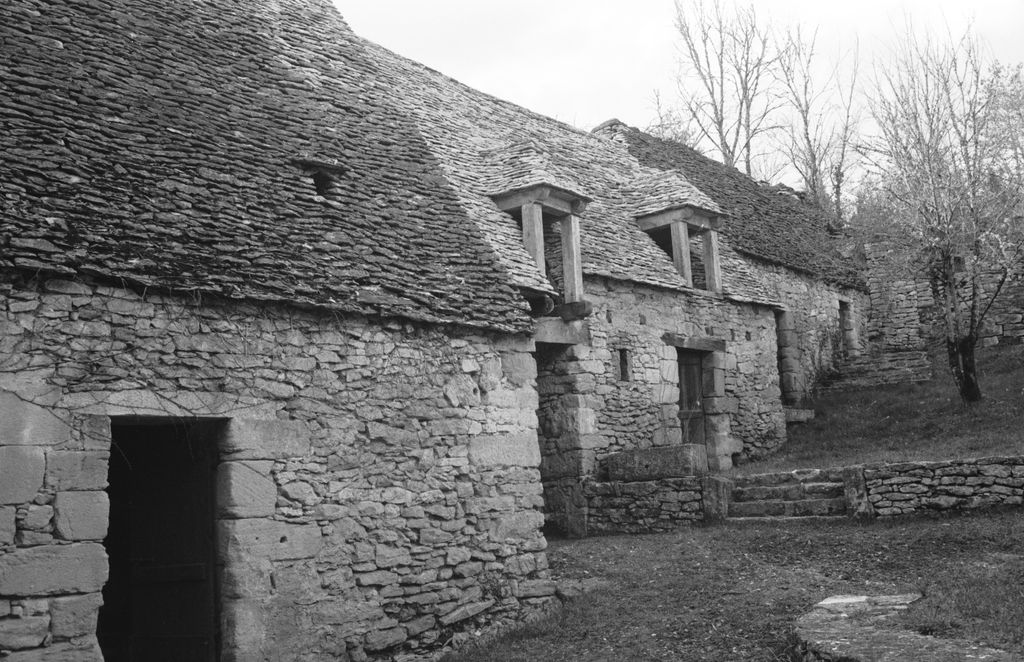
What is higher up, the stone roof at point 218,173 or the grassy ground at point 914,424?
the stone roof at point 218,173

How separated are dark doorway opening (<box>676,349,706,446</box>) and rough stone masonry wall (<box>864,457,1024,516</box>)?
4.51 meters

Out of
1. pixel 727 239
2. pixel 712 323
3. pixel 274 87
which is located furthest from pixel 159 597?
pixel 727 239

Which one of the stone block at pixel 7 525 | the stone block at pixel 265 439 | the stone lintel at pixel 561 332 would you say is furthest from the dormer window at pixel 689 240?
the stone block at pixel 7 525

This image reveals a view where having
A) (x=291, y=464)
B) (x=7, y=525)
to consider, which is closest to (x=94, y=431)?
(x=7, y=525)

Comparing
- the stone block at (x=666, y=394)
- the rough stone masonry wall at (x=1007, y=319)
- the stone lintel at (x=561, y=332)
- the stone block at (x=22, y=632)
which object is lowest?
the stone block at (x=22, y=632)

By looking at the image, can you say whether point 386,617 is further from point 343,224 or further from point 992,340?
point 992,340

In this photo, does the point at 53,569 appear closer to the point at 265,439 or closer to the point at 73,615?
the point at 73,615

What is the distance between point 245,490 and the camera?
7410mm

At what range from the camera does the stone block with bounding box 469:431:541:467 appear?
30.0ft

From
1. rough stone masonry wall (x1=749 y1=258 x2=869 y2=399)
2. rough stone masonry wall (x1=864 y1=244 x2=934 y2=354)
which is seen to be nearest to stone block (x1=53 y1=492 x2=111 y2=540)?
rough stone masonry wall (x1=749 y1=258 x2=869 y2=399)

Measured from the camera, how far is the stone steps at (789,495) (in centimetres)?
1169

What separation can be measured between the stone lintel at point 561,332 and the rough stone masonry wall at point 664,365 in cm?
23

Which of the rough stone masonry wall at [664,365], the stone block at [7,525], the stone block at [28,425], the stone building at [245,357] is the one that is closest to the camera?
the stone block at [7,525]

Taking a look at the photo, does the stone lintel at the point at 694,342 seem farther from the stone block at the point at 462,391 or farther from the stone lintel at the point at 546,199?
the stone block at the point at 462,391
